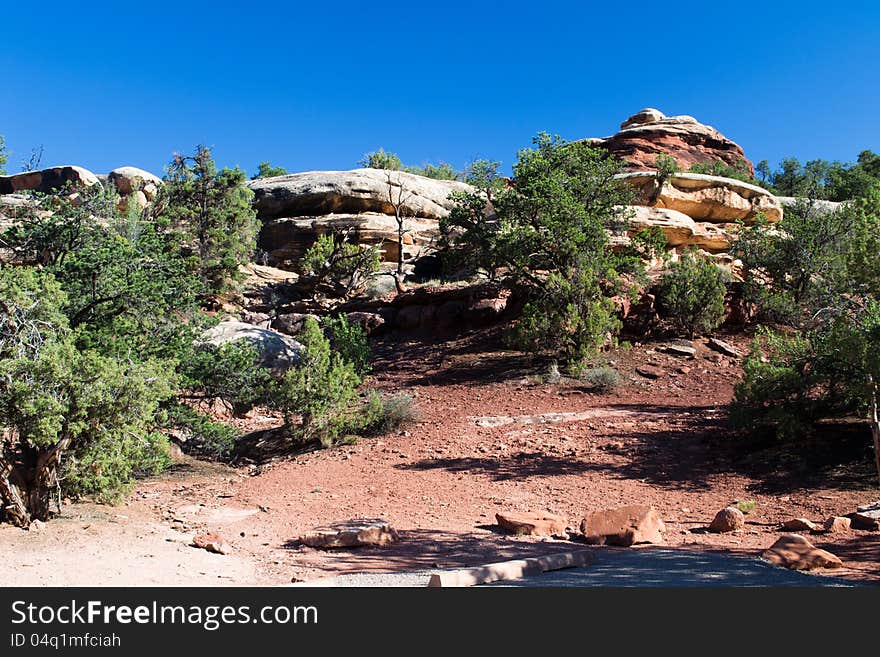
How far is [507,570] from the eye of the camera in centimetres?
548

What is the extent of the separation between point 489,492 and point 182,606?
6208mm

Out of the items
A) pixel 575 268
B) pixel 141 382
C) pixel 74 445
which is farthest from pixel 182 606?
pixel 575 268

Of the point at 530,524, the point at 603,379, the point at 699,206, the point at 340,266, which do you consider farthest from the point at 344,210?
the point at 530,524

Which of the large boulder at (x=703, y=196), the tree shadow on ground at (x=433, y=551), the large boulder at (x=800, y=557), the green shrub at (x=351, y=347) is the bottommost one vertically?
the tree shadow on ground at (x=433, y=551)

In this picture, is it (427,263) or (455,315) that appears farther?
(427,263)

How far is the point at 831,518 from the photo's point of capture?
787 centimetres

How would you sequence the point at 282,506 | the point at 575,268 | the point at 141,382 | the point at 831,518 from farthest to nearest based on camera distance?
the point at 575,268, the point at 282,506, the point at 831,518, the point at 141,382

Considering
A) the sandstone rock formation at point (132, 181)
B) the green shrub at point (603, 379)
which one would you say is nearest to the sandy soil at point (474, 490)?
the green shrub at point (603, 379)

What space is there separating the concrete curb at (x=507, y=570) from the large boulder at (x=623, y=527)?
120 cm

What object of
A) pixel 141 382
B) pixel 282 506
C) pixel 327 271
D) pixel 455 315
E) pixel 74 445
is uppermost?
pixel 327 271

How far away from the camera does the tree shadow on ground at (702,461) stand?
9859 mm

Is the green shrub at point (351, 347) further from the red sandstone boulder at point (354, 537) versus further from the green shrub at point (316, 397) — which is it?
the red sandstone boulder at point (354, 537)

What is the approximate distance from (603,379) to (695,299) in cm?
574

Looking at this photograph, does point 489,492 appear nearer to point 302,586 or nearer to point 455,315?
point 302,586
